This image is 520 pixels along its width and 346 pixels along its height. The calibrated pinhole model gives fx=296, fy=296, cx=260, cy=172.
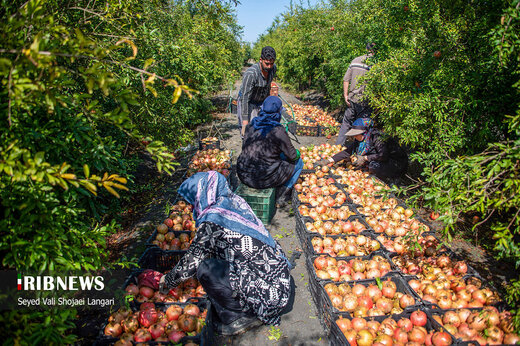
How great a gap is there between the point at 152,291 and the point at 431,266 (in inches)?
125

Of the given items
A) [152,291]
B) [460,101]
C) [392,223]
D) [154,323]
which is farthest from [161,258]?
[460,101]

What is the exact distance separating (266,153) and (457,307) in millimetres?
3191

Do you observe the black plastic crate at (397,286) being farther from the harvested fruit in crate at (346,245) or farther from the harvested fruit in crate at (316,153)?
the harvested fruit in crate at (316,153)

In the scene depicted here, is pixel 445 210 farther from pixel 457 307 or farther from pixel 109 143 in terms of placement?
pixel 109 143

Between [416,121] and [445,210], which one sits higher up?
[416,121]

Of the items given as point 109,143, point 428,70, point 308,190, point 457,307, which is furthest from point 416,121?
point 109,143

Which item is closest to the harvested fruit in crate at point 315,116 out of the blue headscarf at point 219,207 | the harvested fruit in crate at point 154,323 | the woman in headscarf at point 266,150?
A: the woman in headscarf at point 266,150

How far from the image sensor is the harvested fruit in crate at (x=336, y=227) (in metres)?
4.18

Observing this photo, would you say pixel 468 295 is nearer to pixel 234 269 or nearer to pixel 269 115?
pixel 234 269

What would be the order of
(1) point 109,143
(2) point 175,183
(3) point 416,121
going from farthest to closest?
(2) point 175,183
(3) point 416,121
(1) point 109,143

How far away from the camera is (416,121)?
4.18 meters

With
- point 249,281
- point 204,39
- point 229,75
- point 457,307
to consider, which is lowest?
point 457,307

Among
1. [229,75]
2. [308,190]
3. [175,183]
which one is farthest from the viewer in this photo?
[229,75]

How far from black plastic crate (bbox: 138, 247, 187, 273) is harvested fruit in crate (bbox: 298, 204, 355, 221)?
196cm
